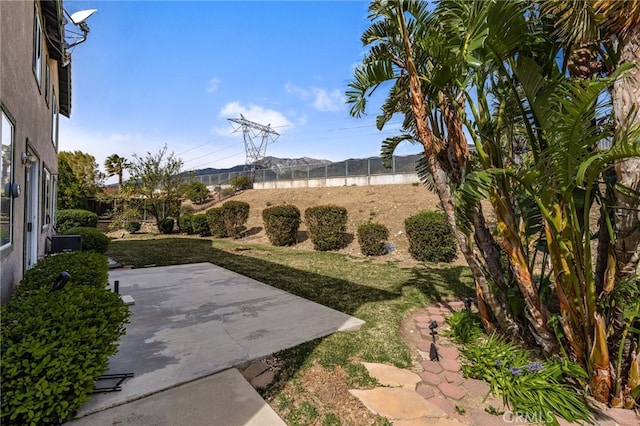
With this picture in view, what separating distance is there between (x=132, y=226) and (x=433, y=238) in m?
16.4

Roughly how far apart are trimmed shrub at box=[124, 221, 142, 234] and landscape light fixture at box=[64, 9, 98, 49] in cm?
1157

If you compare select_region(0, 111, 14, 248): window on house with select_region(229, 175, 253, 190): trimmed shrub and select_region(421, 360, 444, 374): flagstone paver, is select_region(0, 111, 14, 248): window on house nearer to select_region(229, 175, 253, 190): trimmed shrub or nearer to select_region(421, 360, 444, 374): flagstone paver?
select_region(421, 360, 444, 374): flagstone paver

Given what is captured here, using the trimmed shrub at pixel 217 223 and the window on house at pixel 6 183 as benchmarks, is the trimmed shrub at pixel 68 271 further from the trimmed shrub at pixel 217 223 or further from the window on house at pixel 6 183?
the trimmed shrub at pixel 217 223

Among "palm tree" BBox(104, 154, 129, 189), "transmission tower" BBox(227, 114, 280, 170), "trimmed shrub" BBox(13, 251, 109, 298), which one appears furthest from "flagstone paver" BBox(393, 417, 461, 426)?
"transmission tower" BBox(227, 114, 280, 170)

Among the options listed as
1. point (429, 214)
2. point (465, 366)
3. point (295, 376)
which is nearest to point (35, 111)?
point (295, 376)

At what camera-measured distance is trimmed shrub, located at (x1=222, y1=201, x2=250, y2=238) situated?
46.7 ft

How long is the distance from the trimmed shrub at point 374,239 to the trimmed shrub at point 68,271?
23.9ft

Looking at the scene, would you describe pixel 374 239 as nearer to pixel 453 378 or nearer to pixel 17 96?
pixel 453 378

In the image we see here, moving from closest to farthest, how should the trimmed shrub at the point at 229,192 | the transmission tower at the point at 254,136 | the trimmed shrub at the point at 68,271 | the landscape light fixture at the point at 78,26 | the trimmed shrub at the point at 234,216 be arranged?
1. the trimmed shrub at the point at 68,271
2. the landscape light fixture at the point at 78,26
3. the trimmed shrub at the point at 234,216
4. the trimmed shrub at the point at 229,192
5. the transmission tower at the point at 254,136

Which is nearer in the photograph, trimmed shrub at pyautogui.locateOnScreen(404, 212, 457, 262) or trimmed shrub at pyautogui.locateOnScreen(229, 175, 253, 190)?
trimmed shrub at pyautogui.locateOnScreen(404, 212, 457, 262)

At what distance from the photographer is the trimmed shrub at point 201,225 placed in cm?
1586

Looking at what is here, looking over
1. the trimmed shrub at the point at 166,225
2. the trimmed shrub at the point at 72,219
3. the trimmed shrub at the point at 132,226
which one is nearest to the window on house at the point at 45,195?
the trimmed shrub at the point at 72,219

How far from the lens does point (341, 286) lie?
19.9 ft

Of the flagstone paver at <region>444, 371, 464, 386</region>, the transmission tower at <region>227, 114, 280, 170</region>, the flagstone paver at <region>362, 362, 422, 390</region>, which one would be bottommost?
the flagstone paver at <region>444, 371, 464, 386</region>
